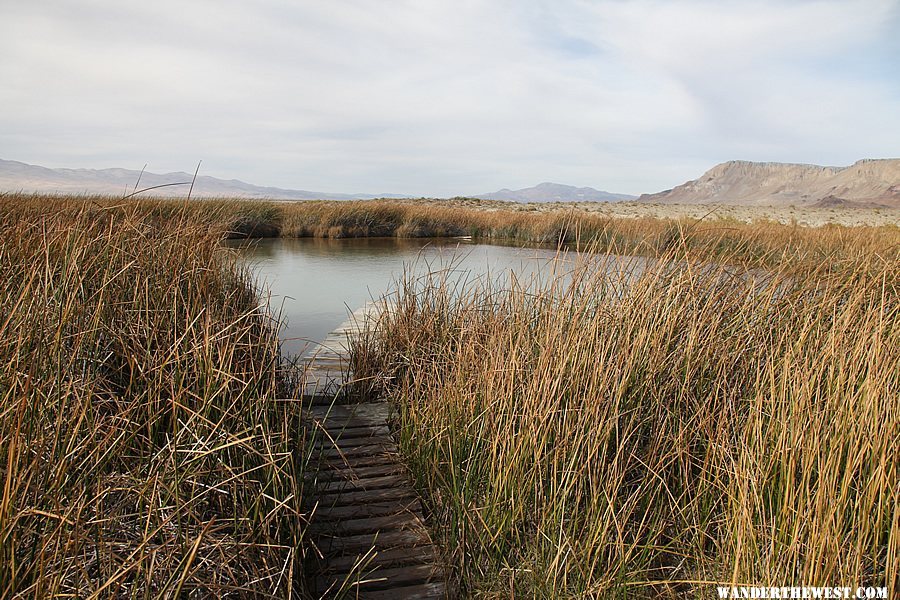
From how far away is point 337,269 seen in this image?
8.95 m

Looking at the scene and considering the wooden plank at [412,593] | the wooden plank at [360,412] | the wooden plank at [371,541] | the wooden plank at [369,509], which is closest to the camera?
the wooden plank at [412,593]

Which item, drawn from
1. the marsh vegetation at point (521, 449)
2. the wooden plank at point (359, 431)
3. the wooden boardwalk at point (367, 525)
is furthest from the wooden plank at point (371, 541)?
the wooden plank at point (359, 431)

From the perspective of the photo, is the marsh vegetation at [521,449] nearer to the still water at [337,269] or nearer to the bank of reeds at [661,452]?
the bank of reeds at [661,452]

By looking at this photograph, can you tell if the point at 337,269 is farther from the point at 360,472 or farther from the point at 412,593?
the point at 412,593

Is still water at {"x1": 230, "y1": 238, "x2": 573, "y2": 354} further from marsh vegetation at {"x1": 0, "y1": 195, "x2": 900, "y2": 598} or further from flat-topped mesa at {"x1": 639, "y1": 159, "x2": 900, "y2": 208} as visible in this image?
flat-topped mesa at {"x1": 639, "y1": 159, "x2": 900, "y2": 208}

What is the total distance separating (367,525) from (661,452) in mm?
1086

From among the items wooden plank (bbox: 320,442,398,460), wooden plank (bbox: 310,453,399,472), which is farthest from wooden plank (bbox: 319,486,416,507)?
wooden plank (bbox: 320,442,398,460)

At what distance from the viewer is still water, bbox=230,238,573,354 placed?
532cm

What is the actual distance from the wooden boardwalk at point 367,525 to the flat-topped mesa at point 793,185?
8466 cm

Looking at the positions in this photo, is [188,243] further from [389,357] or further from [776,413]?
[776,413]

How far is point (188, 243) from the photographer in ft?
11.4

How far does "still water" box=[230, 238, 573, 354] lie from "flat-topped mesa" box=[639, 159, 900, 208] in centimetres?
7709

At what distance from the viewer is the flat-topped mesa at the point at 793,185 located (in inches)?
3538

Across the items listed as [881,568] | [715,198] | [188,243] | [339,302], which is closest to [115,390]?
[188,243]
